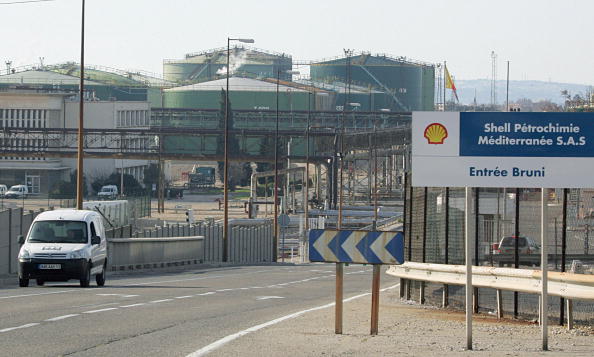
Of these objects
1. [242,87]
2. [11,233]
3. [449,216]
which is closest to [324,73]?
[242,87]

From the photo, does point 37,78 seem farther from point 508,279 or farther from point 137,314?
point 508,279

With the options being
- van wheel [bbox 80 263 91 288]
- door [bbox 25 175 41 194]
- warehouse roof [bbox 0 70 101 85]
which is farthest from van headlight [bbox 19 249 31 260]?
warehouse roof [bbox 0 70 101 85]

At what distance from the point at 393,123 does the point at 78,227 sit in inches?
4670

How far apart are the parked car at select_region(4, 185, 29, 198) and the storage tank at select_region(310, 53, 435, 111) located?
80017mm

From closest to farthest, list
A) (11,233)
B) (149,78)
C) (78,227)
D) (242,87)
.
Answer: (78,227) → (11,233) → (242,87) → (149,78)

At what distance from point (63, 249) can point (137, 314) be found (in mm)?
9642

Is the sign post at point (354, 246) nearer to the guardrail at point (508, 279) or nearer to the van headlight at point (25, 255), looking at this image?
the guardrail at point (508, 279)

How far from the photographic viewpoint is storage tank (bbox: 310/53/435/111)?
186m

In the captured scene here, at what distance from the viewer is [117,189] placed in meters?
118

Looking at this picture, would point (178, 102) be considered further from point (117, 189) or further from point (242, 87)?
point (117, 189)

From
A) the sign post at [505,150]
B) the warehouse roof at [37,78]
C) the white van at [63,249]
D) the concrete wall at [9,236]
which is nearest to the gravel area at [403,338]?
the sign post at [505,150]

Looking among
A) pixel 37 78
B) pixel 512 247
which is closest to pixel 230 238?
pixel 512 247

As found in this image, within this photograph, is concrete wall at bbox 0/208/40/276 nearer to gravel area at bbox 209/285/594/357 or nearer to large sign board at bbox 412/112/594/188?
gravel area at bbox 209/285/594/357

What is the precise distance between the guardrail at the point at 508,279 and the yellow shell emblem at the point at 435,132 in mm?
3832
